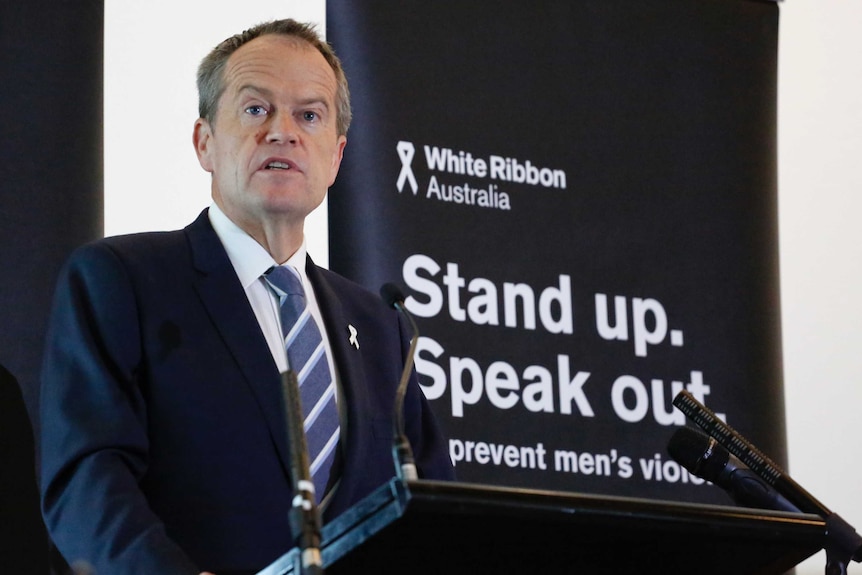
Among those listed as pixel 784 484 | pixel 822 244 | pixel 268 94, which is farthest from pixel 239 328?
pixel 822 244

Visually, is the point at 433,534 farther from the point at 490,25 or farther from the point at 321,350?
the point at 490,25

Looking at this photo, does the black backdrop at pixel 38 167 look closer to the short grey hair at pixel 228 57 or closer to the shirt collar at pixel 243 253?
the short grey hair at pixel 228 57

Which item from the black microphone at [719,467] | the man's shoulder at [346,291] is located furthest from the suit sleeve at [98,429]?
the black microphone at [719,467]

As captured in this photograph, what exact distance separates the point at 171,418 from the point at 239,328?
0.24 metres

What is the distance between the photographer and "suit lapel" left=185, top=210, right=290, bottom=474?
2664 millimetres

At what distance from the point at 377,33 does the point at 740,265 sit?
140cm

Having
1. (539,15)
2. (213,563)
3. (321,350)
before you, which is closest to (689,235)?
(539,15)

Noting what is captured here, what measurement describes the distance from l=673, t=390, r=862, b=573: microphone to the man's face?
1.01 metres

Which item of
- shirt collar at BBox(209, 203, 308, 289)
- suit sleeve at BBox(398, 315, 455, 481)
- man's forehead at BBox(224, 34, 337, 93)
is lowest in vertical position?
suit sleeve at BBox(398, 315, 455, 481)

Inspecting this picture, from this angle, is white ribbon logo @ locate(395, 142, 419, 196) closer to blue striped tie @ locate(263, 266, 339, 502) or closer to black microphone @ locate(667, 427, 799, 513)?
blue striped tie @ locate(263, 266, 339, 502)

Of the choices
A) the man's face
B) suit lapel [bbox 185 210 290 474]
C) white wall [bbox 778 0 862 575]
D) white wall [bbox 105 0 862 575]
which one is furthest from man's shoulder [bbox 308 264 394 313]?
white wall [bbox 778 0 862 575]

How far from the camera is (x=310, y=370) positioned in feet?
9.16

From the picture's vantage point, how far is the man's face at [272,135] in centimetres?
301

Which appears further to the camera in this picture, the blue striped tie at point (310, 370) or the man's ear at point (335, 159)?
the man's ear at point (335, 159)
